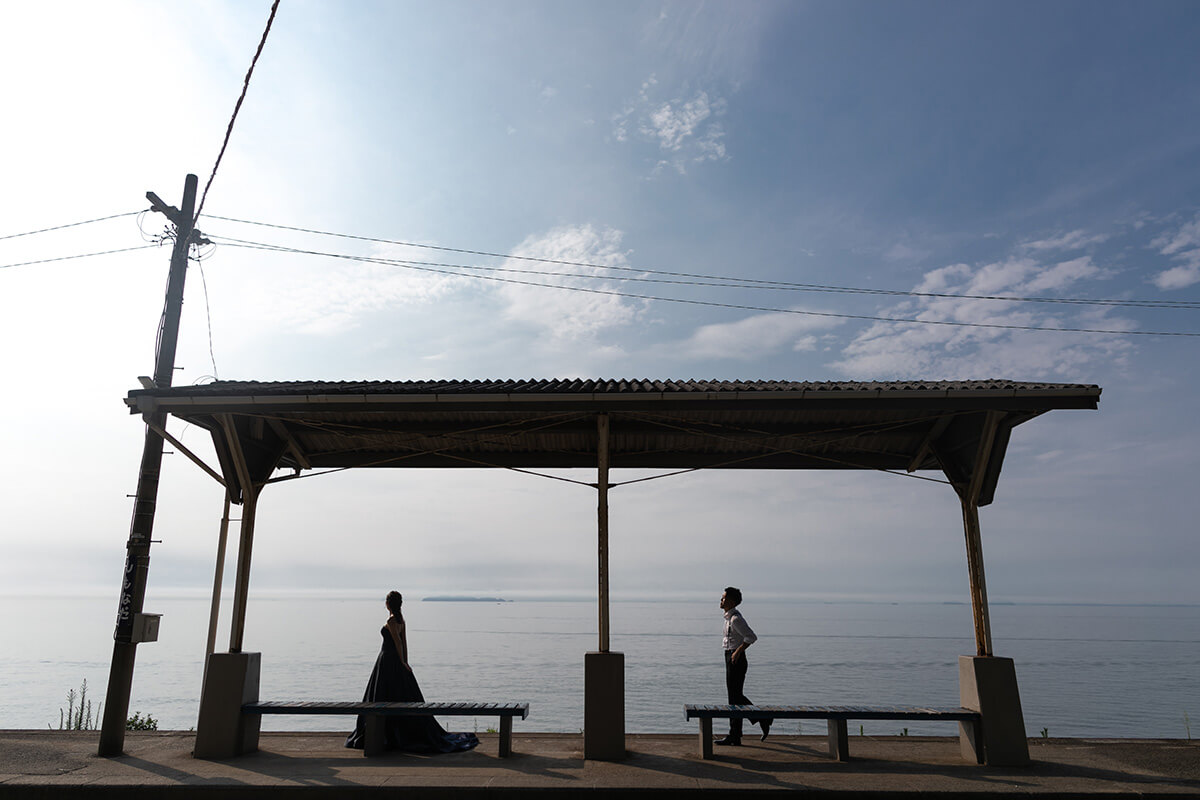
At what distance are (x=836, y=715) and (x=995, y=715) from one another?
5.03 ft

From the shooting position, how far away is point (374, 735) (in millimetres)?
7949

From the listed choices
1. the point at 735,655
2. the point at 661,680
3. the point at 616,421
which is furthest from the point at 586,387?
the point at 661,680

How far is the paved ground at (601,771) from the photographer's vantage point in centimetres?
629

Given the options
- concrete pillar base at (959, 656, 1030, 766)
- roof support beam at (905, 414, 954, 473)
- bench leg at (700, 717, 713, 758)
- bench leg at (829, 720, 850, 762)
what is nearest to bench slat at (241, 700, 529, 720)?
bench leg at (700, 717, 713, 758)

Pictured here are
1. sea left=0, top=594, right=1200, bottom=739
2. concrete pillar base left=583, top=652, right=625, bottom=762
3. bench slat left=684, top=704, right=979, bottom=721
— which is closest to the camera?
bench slat left=684, top=704, right=979, bottom=721

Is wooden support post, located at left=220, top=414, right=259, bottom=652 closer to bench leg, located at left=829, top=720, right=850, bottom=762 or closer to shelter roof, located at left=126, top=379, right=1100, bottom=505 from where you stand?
shelter roof, located at left=126, top=379, right=1100, bottom=505

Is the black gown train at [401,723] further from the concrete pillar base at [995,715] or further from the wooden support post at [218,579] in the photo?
the concrete pillar base at [995,715]

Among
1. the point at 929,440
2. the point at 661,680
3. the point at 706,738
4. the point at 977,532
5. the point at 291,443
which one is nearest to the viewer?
the point at 706,738

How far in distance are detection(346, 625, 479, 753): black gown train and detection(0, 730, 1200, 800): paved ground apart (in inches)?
8.4

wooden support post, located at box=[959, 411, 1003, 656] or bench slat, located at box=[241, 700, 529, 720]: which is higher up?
wooden support post, located at box=[959, 411, 1003, 656]

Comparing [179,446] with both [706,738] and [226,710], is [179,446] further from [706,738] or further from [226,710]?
[706,738]

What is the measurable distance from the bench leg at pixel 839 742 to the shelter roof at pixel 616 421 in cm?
271

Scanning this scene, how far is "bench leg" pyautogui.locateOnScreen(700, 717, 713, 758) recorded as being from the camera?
7562 mm

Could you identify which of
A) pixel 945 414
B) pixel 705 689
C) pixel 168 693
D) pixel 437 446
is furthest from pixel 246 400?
pixel 168 693
